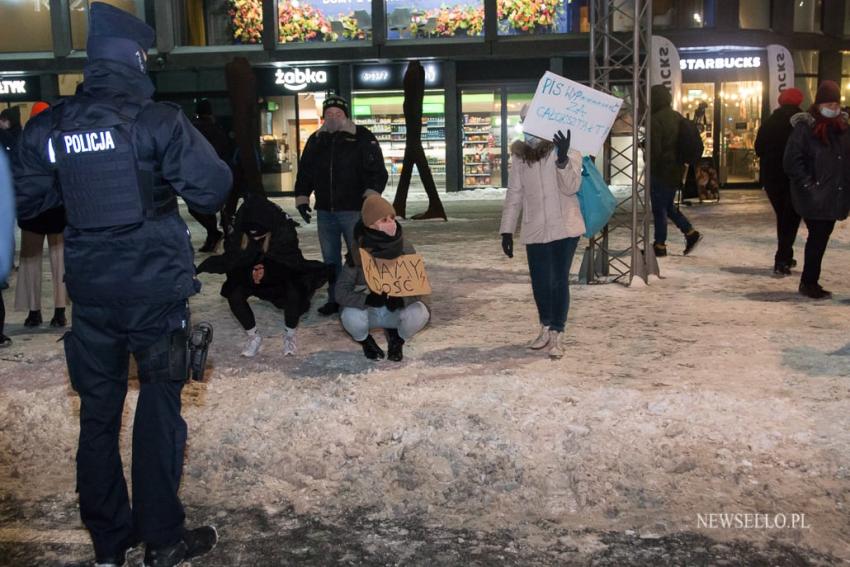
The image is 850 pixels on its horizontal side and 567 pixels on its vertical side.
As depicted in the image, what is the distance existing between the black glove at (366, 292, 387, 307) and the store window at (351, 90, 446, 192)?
2054 centimetres

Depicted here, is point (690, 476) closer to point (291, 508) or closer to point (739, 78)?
point (291, 508)

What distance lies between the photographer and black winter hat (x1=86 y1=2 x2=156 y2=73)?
389cm

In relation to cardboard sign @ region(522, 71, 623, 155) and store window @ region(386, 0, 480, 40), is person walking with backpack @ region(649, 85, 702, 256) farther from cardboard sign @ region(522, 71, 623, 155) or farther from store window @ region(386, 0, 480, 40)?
store window @ region(386, 0, 480, 40)

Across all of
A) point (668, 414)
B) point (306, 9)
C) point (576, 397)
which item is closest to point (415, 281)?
point (576, 397)

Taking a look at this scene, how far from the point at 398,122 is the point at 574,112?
20784 mm

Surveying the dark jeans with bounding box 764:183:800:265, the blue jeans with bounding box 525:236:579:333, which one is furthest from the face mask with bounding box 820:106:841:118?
the blue jeans with bounding box 525:236:579:333

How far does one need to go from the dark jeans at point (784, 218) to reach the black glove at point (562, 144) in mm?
4547

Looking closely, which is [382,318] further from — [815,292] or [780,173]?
[780,173]

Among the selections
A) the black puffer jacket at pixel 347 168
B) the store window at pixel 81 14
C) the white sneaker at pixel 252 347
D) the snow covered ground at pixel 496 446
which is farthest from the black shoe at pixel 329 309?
the store window at pixel 81 14

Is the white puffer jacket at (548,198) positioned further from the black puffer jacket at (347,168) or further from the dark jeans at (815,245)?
the dark jeans at (815,245)

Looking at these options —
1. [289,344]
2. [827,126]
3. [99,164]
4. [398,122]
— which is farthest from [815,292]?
[398,122]

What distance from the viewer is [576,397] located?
6.23m

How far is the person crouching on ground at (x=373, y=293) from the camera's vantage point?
22.6 feet

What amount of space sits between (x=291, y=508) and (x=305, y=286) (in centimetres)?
280
